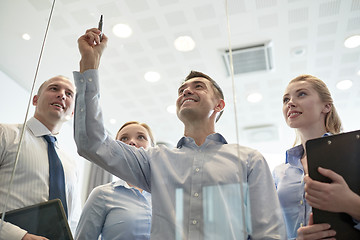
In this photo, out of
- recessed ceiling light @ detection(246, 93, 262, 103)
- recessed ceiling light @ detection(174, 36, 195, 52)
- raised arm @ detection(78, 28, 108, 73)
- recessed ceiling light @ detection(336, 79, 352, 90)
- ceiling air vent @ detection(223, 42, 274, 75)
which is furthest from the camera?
recessed ceiling light @ detection(174, 36, 195, 52)

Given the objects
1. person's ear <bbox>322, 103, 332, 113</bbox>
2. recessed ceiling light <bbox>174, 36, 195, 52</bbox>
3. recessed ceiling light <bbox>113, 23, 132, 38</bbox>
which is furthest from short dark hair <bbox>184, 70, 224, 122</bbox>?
recessed ceiling light <bbox>174, 36, 195, 52</bbox>

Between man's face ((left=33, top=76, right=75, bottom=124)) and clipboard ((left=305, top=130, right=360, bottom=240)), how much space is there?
81 centimetres

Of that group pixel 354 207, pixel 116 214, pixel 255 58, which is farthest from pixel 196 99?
pixel 255 58

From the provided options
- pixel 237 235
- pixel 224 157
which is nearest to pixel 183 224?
pixel 237 235

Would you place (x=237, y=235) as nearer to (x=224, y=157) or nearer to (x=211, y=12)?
(x=224, y=157)

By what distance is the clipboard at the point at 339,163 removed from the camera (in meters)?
0.77

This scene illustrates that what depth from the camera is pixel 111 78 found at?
5.41 feet

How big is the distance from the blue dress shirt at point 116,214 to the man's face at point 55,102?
1.10 feet

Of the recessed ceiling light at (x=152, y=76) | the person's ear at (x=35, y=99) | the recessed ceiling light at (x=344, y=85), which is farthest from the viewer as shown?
the recessed ceiling light at (x=152, y=76)

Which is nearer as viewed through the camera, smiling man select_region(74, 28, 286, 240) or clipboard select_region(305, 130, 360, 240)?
clipboard select_region(305, 130, 360, 240)

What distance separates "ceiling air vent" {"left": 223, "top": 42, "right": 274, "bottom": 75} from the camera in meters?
2.05

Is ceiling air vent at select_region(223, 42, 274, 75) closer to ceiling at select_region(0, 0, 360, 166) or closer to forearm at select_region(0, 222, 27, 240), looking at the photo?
ceiling at select_region(0, 0, 360, 166)

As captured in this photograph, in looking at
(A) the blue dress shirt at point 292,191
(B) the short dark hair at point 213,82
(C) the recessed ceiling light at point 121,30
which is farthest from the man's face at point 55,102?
(C) the recessed ceiling light at point 121,30

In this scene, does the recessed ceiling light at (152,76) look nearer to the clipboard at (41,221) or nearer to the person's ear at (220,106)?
the person's ear at (220,106)
